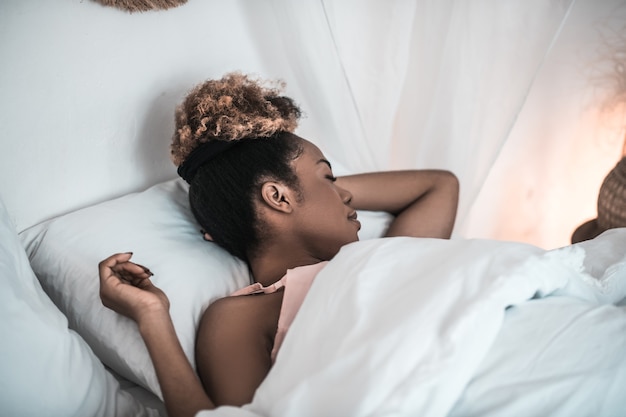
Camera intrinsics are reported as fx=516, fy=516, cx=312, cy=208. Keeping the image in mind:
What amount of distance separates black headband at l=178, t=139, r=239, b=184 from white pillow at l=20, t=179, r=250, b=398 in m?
Answer: 0.13

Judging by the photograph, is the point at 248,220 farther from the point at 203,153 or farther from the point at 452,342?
the point at 452,342

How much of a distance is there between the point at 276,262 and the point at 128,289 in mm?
299

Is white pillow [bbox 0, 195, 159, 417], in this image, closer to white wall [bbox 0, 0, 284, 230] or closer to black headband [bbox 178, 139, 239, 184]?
white wall [bbox 0, 0, 284, 230]

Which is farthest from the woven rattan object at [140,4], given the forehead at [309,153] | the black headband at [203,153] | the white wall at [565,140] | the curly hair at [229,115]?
the white wall at [565,140]

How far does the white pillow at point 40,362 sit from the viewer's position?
2.43 ft

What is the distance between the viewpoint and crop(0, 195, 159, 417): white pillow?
741 millimetres

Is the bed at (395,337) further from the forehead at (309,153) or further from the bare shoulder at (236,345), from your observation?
the forehead at (309,153)

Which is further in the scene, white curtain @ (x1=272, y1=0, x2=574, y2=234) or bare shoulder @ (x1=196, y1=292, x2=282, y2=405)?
white curtain @ (x1=272, y1=0, x2=574, y2=234)

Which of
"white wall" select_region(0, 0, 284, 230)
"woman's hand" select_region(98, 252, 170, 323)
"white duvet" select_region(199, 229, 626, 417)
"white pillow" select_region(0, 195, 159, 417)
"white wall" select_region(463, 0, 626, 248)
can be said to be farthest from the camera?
"white wall" select_region(463, 0, 626, 248)

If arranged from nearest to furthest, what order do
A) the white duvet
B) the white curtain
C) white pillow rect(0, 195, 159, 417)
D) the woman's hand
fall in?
1. the white duvet
2. white pillow rect(0, 195, 159, 417)
3. the woman's hand
4. the white curtain

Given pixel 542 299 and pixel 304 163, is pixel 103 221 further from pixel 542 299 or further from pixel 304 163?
pixel 542 299

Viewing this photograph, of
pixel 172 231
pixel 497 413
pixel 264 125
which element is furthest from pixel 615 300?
pixel 172 231

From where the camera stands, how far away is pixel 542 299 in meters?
0.75

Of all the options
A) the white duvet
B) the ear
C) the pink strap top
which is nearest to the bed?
the white duvet
